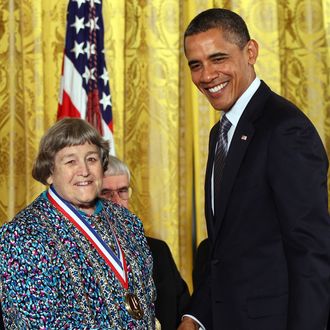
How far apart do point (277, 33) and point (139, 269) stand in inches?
107

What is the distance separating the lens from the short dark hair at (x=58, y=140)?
10.3 ft

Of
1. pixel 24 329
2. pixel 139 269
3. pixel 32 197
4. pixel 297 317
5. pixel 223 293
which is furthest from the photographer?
pixel 32 197

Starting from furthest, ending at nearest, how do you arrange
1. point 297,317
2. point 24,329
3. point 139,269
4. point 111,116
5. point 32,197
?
point 32,197 < point 111,116 < point 139,269 < point 24,329 < point 297,317

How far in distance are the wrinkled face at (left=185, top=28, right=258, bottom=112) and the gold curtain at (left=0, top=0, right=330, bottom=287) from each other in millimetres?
2424

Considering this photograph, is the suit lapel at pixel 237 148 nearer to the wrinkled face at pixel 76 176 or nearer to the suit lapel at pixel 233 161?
the suit lapel at pixel 233 161

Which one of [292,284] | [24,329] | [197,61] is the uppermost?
[197,61]

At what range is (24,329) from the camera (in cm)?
282

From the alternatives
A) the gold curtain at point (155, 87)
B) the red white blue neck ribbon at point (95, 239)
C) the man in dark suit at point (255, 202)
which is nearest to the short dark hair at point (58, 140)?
the red white blue neck ribbon at point (95, 239)

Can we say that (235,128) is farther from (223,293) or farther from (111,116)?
(111,116)

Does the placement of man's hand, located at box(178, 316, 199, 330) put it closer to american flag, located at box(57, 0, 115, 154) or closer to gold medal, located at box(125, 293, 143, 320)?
gold medal, located at box(125, 293, 143, 320)

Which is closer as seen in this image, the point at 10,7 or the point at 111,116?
the point at 111,116

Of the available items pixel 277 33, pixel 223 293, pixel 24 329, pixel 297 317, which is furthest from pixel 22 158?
pixel 297 317

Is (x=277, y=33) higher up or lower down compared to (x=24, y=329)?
higher up

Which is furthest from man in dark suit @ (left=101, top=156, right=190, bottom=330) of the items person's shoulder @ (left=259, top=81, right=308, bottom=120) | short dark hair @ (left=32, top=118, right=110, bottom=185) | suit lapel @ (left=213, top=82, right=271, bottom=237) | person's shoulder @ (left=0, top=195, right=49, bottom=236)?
person's shoulder @ (left=259, top=81, right=308, bottom=120)
